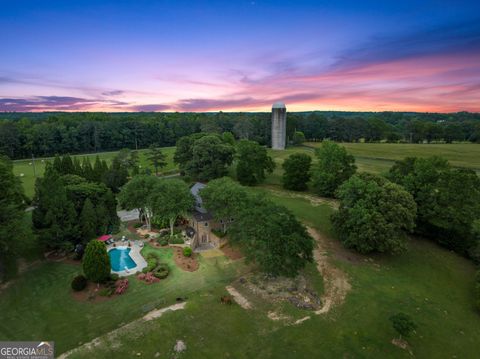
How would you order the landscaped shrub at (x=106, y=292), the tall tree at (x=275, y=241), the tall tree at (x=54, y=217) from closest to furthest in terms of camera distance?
the landscaped shrub at (x=106, y=292) → the tall tree at (x=275, y=241) → the tall tree at (x=54, y=217)

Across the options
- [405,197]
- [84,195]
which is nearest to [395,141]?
[405,197]

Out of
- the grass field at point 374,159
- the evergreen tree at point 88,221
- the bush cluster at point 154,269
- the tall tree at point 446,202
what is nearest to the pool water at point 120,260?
the bush cluster at point 154,269

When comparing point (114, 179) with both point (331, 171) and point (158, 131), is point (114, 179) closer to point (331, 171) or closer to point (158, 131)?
point (331, 171)

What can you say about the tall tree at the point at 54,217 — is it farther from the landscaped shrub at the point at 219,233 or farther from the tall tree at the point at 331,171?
the tall tree at the point at 331,171

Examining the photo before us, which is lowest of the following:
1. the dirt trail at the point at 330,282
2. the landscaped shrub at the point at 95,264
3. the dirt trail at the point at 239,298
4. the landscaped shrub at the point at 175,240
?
the dirt trail at the point at 330,282

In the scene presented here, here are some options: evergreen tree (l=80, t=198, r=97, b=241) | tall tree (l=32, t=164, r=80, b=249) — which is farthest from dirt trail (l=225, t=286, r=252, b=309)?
tall tree (l=32, t=164, r=80, b=249)

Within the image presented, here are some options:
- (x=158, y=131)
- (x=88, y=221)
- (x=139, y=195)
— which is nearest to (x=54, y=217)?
(x=88, y=221)

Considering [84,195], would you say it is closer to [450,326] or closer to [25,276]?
[25,276]

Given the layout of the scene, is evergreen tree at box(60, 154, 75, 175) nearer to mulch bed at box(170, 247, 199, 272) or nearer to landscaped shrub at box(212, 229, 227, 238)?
mulch bed at box(170, 247, 199, 272)
